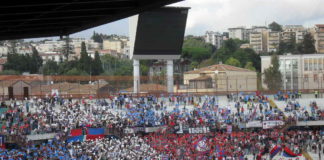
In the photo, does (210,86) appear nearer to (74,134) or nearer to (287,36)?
(74,134)

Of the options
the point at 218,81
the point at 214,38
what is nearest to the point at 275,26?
the point at 214,38

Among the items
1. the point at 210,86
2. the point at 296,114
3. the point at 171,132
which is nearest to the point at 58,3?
the point at 171,132

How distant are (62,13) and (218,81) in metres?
37.4

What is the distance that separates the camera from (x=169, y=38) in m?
38.1

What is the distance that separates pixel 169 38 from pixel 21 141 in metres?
15.9

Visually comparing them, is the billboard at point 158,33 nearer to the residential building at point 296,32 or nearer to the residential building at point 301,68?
the residential building at point 301,68

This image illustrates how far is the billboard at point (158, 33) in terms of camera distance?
120 feet

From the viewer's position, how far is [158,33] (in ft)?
123

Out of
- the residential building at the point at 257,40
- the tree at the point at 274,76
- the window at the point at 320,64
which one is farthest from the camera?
the residential building at the point at 257,40

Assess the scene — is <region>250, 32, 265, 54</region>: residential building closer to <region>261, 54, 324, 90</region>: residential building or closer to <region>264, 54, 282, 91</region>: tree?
<region>264, 54, 282, 91</region>: tree

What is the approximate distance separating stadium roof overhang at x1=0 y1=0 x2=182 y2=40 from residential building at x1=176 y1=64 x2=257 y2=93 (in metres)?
27.3

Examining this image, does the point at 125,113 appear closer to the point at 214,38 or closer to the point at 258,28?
the point at 214,38

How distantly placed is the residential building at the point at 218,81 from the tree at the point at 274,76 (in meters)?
2.00

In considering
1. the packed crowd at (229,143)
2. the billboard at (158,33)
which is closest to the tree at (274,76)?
the billboard at (158,33)
